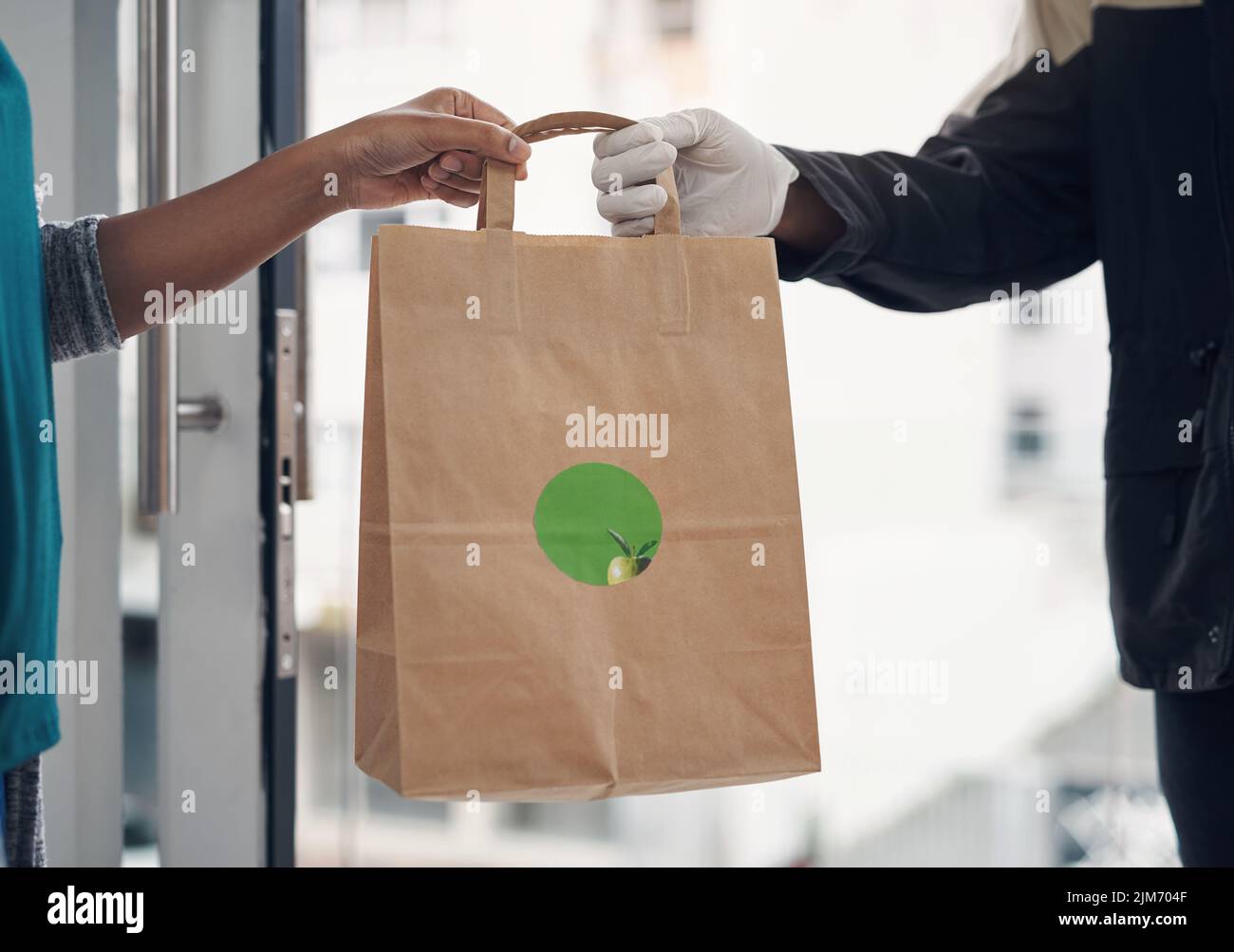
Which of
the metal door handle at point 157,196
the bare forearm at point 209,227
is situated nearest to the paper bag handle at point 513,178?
the bare forearm at point 209,227

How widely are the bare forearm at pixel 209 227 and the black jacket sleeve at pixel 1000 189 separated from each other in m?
0.45

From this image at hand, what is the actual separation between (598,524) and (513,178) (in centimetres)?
25

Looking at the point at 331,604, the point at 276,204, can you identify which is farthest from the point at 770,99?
the point at 276,204

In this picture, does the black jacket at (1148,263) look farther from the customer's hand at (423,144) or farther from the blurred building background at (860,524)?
the blurred building background at (860,524)

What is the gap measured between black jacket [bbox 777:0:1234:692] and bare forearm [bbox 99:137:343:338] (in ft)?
1.34

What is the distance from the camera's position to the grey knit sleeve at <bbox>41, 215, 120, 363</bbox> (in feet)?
2.33

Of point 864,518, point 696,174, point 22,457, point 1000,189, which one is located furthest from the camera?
point 864,518

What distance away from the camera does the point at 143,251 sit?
2.38ft

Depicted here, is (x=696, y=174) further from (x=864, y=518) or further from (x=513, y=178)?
(x=864, y=518)

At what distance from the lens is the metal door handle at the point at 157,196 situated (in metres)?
0.91

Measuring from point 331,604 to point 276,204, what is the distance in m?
3.11

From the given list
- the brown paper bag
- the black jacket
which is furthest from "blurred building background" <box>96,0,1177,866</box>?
the brown paper bag

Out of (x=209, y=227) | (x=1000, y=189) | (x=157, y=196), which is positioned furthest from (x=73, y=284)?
(x=1000, y=189)

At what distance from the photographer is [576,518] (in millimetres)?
659
